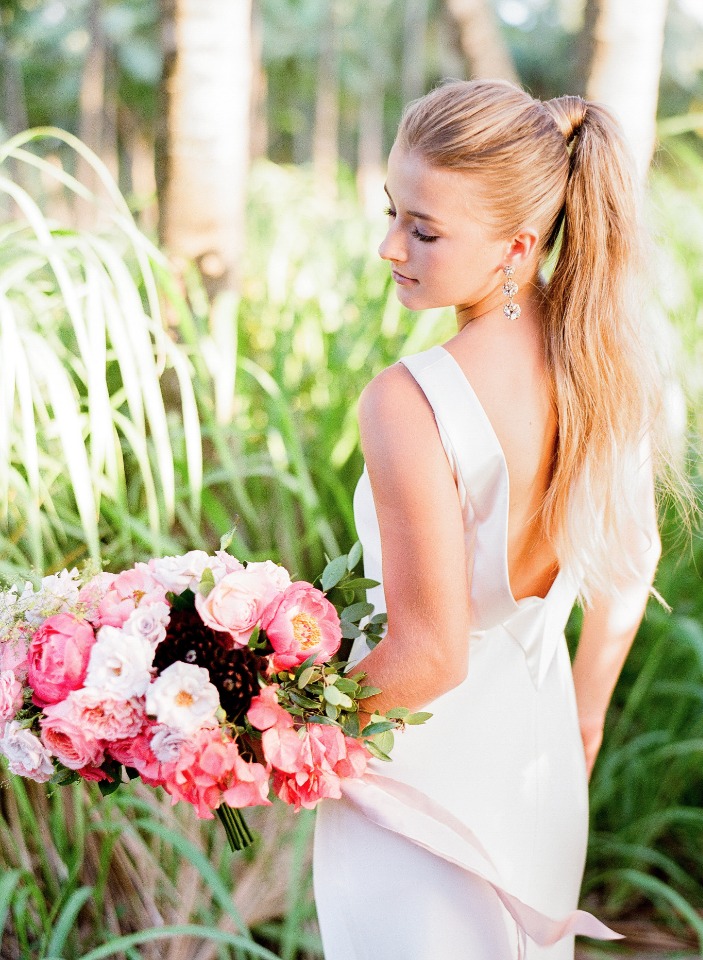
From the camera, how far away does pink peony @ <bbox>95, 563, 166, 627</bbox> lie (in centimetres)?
106

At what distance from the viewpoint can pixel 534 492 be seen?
1298mm

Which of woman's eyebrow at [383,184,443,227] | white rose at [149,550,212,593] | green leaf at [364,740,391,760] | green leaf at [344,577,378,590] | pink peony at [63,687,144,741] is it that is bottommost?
green leaf at [364,740,391,760]

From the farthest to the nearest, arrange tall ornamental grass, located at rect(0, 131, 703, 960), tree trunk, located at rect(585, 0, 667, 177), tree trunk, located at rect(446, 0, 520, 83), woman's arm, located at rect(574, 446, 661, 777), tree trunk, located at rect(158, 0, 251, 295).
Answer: tree trunk, located at rect(446, 0, 520, 83), tree trunk, located at rect(585, 0, 667, 177), tree trunk, located at rect(158, 0, 251, 295), tall ornamental grass, located at rect(0, 131, 703, 960), woman's arm, located at rect(574, 446, 661, 777)

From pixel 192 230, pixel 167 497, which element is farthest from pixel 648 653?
pixel 192 230

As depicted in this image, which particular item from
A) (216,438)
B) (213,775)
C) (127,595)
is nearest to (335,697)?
(213,775)

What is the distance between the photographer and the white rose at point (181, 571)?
3.61 ft

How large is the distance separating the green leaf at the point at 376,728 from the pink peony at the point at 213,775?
0.13 m

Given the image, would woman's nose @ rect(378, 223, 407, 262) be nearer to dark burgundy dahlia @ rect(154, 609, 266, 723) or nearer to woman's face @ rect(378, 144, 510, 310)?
woman's face @ rect(378, 144, 510, 310)

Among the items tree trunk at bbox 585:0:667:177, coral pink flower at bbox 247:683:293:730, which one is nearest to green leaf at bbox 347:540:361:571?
coral pink flower at bbox 247:683:293:730

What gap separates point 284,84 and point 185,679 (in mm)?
37587

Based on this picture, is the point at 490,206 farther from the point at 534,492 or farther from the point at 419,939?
the point at 419,939

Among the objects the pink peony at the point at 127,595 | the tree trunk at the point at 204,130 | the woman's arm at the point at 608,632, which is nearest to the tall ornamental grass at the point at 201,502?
the tree trunk at the point at 204,130

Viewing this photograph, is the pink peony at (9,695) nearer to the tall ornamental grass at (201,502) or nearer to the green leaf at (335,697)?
Result: the green leaf at (335,697)

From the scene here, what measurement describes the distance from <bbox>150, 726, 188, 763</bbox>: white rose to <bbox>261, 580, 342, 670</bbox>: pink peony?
0.46 feet
